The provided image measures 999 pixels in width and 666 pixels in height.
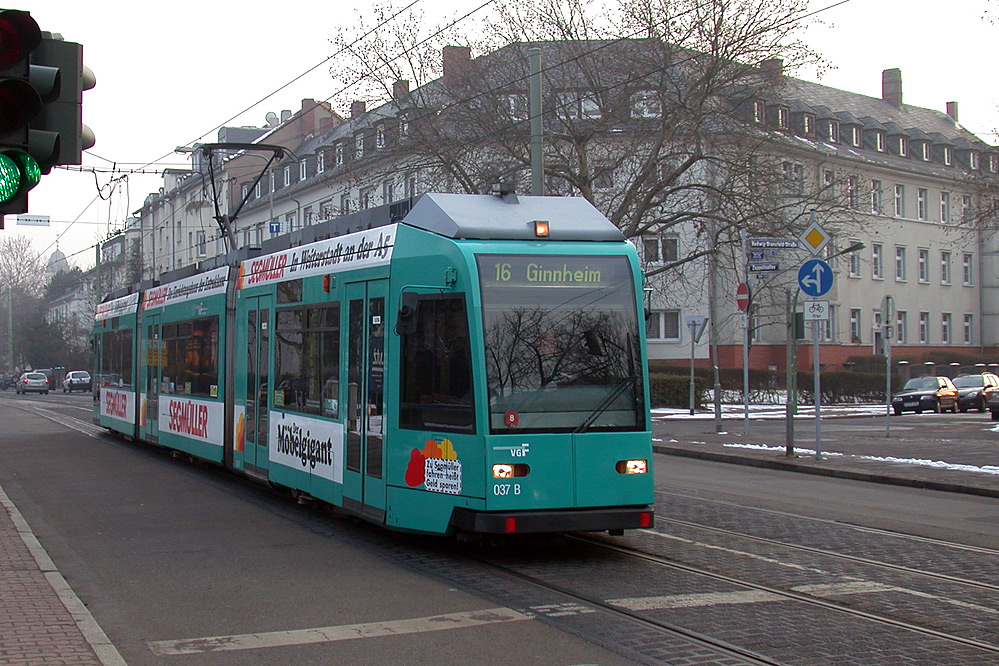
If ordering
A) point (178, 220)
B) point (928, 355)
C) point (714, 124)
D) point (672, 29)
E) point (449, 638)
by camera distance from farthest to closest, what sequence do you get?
point (178, 220) < point (928, 355) < point (714, 124) < point (672, 29) < point (449, 638)

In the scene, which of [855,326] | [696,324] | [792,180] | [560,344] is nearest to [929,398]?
[696,324]

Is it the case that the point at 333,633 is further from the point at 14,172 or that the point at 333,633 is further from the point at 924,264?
the point at 924,264

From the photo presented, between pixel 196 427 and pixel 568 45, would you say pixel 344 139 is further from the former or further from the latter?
pixel 196 427

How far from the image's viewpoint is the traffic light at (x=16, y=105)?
509 cm

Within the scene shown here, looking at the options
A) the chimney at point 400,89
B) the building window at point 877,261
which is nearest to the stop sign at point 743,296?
the chimney at point 400,89

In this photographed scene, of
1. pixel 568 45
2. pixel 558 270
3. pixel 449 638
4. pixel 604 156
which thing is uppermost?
pixel 568 45

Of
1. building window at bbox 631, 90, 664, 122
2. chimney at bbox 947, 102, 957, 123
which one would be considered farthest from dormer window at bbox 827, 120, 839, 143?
building window at bbox 631, 90, 664, 122

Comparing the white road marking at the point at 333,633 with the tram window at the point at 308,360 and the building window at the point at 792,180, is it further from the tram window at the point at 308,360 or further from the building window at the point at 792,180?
the building window at the point at 792,180

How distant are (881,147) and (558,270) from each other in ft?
197

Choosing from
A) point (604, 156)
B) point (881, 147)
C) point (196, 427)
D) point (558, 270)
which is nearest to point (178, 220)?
point (881, 147)

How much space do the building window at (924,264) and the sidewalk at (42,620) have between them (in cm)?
6200

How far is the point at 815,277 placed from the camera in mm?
18859

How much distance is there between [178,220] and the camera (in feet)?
249

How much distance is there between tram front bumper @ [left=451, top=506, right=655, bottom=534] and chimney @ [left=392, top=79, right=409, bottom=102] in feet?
78.7
